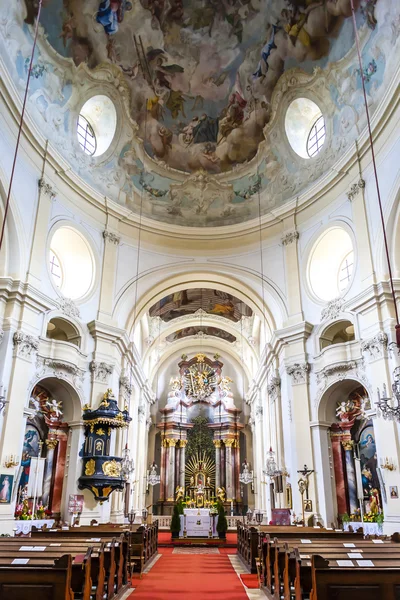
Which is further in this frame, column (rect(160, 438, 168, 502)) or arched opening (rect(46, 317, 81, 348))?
column (rect(160, 438, 168, 502))

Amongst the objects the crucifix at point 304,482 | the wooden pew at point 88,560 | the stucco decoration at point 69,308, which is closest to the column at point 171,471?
the crucifix at point 304,482

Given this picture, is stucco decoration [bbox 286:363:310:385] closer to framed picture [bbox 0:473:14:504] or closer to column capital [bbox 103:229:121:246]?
column capital [bbox 103:229:121:246]

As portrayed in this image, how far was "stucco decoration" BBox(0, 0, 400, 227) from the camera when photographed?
1350 cm

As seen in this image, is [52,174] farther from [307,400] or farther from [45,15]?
[307,400]

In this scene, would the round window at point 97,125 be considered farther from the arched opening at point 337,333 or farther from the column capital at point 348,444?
the column capital at point 348,444

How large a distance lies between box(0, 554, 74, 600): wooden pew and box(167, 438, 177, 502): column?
71.5 feet

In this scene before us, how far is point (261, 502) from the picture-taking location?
2175cm

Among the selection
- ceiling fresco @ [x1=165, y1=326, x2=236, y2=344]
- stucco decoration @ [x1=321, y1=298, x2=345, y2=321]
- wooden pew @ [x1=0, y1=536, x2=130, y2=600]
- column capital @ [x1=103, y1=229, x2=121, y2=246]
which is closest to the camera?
wooden pew @ [x1=0, y1=536, x2=130, y2=600]

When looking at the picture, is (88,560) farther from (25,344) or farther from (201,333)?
(201,333)

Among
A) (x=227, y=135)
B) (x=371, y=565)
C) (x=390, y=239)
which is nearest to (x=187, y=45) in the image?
(x=227, y=135)

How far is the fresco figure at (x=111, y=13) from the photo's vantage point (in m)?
14.4

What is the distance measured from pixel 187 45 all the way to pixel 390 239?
31.7 feet

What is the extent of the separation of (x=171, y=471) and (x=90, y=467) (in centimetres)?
1265

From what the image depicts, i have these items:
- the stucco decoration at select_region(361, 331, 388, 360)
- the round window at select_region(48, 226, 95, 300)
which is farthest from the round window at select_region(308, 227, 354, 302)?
the round window at select_region(48, 226, 95, 300)
